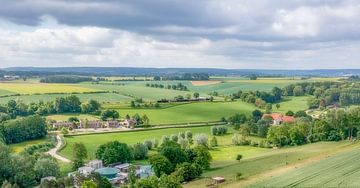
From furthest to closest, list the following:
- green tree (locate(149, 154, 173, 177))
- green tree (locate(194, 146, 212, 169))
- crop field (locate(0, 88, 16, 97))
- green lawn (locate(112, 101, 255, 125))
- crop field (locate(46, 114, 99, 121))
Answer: crop field (locate(0, 88, 16, 97)), green lawn (locate(112, 101, 255, 125)), crop field (locate(46, 114, 99, 121)), green tree (locate(194, 146, 212, 169)), green tree (locate(149, 154, 173, 177))

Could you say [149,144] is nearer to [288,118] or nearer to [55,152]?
[55,152]

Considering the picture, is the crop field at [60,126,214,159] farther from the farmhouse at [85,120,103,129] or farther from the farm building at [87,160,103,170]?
the farm building at [87,160,103,170]

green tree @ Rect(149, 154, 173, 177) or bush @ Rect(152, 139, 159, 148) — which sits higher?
green tree @ Rect(149, 154, 173, 177)

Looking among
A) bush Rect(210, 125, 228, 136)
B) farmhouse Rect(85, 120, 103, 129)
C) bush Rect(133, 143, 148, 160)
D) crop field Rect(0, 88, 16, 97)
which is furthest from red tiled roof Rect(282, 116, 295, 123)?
crop field Rect(0, 88, 16, 97)

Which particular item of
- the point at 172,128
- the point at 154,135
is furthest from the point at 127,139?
the point at 172,128

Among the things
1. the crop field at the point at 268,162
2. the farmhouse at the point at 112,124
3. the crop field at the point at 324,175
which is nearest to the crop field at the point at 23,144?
the farmhouse at the point at 112,124

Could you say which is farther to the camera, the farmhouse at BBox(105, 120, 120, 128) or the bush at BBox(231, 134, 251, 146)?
the farmhouse at BBox(105, 120, 120, 128)

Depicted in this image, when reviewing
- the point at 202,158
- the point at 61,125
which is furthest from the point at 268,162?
the point at 61,125
